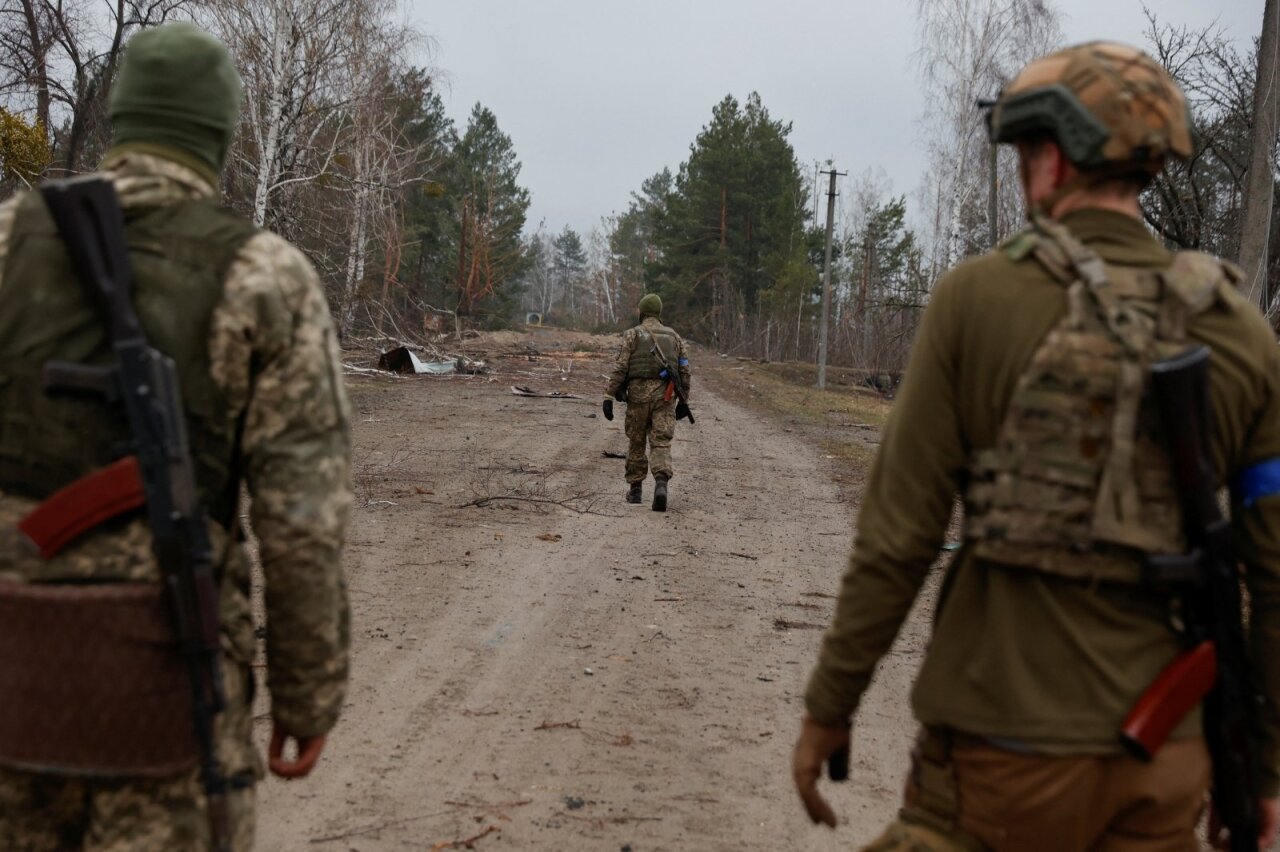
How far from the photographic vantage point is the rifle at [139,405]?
211 cm

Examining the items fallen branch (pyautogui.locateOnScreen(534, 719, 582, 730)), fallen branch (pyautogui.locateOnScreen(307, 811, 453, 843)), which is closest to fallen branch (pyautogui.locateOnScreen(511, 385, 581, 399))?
fallen branch (pyautogui.locateOnScreen(534, 719, 582, 730))

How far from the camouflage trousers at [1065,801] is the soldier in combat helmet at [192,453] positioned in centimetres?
121

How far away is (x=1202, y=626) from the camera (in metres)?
2.13

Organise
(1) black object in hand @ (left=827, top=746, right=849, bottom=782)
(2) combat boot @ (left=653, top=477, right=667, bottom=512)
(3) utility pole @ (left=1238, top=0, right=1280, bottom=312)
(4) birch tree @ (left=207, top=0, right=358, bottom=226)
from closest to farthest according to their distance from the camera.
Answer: (1) black object in hand @ (left=827, top=746, right=849, bottom=782) → (2) combat boot @ (left=653, top=477, right=667, bottom=512) → (3) utility pole @ (left=1238, top=0, right=1280, bottom=312) → (4) birch tree @ (left=207, top=0, right=358, bottom=226)

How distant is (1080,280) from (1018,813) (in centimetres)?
94

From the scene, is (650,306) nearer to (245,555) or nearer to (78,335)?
(245,555)

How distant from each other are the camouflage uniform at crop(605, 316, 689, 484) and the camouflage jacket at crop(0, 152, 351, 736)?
8.81m

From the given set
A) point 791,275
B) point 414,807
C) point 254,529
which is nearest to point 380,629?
point 414,807

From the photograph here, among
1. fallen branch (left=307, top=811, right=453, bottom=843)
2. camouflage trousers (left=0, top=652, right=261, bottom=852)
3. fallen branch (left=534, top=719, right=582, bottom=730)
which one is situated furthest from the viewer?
fallen branch (left=534, top=719, right=582, bottom=730)

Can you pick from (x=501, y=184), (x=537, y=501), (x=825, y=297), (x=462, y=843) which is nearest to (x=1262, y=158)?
(x=537, y=501)

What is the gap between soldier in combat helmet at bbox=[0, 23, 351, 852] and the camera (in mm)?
2152

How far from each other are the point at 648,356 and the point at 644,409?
0.52 metres

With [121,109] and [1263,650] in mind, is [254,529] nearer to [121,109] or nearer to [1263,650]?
[121,109]

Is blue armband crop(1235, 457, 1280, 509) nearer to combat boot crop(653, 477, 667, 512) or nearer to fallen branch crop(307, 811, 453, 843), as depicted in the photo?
fallen branch crop(307, 811, 453, 843)
